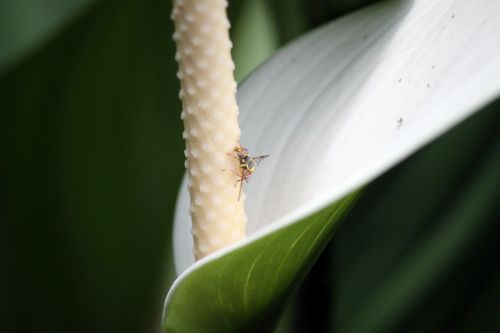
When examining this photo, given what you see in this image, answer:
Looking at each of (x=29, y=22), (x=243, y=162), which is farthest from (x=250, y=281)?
(x=29, y=22)

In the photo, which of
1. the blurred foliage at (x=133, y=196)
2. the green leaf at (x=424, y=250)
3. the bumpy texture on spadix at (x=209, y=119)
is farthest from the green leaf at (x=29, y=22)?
the green leaf at (x=424, y=250)

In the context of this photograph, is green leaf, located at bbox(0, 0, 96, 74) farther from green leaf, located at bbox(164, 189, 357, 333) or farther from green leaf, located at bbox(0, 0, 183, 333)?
green leaf, located at bbox(164, 189, 357, 333)

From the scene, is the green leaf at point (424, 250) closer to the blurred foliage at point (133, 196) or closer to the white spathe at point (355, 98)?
the blurred foliage at point (133, 196)

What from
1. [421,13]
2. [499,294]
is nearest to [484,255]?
[499,294]

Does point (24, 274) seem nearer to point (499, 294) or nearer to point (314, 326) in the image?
point (314, 326)

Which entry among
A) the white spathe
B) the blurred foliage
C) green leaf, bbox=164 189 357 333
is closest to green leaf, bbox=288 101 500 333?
the blurred foliage

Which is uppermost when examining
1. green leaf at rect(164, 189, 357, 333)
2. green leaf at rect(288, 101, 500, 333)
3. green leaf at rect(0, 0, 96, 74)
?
green leaf at rect(0, 0, 96, 74)

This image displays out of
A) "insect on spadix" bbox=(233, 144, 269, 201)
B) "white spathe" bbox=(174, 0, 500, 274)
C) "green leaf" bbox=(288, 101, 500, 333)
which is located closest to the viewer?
"white spathe" bbox=(174, 0, 500, 274)
